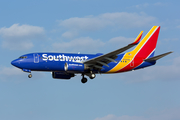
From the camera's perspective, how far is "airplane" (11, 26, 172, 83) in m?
49.6

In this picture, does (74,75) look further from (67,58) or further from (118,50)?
(118,50)

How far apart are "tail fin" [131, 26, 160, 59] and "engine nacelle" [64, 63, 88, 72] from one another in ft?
31.8

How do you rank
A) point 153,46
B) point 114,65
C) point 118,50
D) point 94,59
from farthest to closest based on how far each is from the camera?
1. point 153,46
2. point 114,65
3. point 94,59
4. point 118,50

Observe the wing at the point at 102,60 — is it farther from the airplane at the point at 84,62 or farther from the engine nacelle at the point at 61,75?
the engine nacelle at the point at 61,75

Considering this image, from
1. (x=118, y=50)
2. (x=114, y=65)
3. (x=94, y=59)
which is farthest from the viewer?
(x=114, y=65)

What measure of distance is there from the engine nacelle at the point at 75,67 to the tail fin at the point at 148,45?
969cm

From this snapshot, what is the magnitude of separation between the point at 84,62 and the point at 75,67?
5.29ft

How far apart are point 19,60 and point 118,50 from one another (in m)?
14.6

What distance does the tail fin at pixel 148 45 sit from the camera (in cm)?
5560

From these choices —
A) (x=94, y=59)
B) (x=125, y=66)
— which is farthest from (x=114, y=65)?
(x=94, y=59)

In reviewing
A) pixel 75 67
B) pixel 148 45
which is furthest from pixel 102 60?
pixel 148 45

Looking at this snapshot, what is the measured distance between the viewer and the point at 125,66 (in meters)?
53.8

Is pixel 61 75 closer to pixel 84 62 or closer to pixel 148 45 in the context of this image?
pixel 84 62

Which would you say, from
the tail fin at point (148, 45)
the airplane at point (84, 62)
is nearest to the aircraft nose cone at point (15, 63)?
the airplane at point (84, 62)
